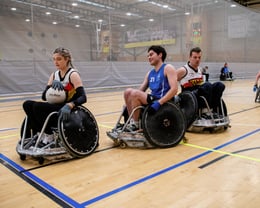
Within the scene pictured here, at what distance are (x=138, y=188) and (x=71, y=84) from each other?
137 cm

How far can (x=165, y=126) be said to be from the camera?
3.12 metres

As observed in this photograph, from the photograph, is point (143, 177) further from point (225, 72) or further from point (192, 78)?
point (225, 72)

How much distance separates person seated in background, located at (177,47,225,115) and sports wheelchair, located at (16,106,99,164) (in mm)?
1672

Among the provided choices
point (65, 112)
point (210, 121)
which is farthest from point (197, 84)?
point (65, 112)

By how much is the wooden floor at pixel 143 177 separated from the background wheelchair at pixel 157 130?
103 millimetres

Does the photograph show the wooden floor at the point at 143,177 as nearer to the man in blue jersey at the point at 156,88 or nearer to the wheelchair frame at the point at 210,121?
the wheelchair frame at the point at 210,121

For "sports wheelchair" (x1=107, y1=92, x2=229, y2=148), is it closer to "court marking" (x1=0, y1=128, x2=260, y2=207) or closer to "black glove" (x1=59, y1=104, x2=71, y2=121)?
"court marking" (x1=0, y1=128, x2=260, y2=207)

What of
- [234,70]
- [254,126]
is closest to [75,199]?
[254,126]

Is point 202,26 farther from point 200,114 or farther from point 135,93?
point 135,93

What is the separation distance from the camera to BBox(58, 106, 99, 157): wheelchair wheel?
8.64 ft

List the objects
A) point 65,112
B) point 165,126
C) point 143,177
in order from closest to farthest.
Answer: point 143,177 → point 65,112 → point 165,126

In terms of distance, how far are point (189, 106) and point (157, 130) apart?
861mm

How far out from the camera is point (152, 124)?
9.96 feet

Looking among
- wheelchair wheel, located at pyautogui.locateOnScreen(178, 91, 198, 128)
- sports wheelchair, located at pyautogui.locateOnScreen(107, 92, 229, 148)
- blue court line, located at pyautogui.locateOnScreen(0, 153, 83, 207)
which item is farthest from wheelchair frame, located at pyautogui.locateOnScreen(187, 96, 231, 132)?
blue court line, located at pyautogui.locateOnScreen(0, 153, 83, 207)
